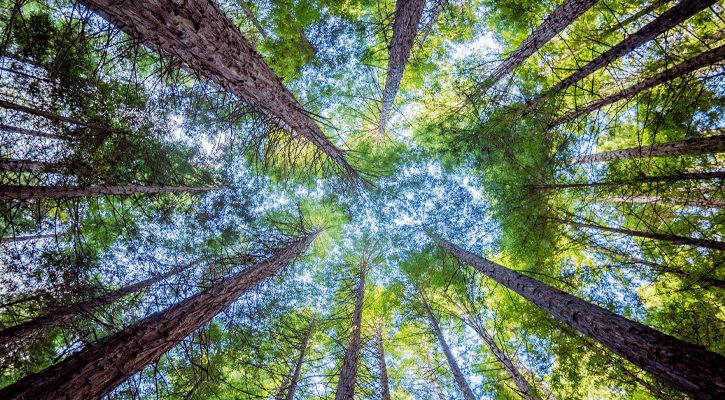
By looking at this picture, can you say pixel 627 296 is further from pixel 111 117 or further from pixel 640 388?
pixel 111 117

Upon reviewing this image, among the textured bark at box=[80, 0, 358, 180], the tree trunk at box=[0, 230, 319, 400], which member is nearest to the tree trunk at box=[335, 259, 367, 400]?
the tree trunk at box=[0, 230, 319, 400]

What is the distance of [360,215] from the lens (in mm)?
9477

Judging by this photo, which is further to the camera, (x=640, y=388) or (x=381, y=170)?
(x=381, y=170)

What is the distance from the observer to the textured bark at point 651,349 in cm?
205

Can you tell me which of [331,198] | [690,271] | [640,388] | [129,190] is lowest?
[640,388]

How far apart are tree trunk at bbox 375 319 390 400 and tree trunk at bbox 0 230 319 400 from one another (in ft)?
16.9

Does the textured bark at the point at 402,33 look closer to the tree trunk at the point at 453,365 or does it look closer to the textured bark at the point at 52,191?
the textured bark at the point at 52,191

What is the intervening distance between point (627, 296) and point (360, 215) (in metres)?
7.65

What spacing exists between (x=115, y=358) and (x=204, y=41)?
3.17m

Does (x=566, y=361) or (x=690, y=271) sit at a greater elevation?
(x=690, y=271)

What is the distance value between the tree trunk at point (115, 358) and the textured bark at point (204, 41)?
9.42 feet

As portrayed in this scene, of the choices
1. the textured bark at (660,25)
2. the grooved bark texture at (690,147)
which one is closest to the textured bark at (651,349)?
the grooved bark texture at (690,147)

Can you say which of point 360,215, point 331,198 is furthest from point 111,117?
point 360,215

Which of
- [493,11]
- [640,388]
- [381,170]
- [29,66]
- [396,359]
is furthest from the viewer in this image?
[396,359]
